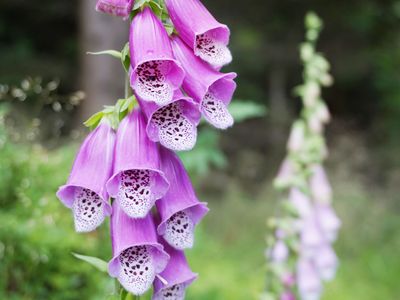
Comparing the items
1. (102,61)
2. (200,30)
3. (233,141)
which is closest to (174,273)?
(200,30)

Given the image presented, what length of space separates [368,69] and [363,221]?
474 centimetres

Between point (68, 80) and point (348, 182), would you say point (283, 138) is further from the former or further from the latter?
point (68, 80)

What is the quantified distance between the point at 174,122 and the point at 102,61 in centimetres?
570

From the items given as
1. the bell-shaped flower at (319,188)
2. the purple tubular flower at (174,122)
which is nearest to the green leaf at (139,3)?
the purple tubular flower at (174,122)

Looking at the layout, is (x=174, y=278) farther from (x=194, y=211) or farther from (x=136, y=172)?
(x=136, y=172)

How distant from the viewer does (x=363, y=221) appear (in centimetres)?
751

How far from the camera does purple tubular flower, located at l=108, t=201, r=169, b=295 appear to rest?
1.28 metres

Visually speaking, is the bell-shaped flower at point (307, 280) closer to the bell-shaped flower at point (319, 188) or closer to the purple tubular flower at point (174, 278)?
the bell-shaped flower at point (319, 188)

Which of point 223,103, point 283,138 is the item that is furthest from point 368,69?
point 223,103

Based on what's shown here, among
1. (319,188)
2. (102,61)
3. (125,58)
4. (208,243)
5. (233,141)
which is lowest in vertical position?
(233,141)

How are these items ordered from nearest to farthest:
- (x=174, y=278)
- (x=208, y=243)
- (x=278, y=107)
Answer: (x=174, y=278) < (x=208, y=243) < (x=278, y=107)

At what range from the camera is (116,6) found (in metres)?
1.27

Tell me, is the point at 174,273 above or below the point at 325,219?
above

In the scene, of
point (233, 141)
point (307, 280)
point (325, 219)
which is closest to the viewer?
point (307, 280)
